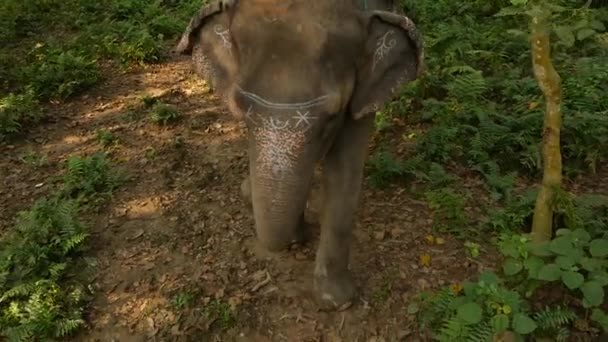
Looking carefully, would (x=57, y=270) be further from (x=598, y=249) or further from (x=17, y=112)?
(x=598, y=249)

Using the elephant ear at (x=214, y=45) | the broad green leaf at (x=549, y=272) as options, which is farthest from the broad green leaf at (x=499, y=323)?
the elephant ear at (x=214, y=45)

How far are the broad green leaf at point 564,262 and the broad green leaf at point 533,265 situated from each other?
0.09m

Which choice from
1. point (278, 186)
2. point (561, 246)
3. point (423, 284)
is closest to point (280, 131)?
point (278, 186)

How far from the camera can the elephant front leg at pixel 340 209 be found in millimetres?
3643

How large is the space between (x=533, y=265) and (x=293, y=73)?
5.68 ft

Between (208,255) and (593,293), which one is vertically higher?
(593,293)

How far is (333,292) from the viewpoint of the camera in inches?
157

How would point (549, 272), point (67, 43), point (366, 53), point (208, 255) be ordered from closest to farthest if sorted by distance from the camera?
1. point (366, 53)
2. point (549, 272)
3. point (208, 255)
4. point (67, 43)

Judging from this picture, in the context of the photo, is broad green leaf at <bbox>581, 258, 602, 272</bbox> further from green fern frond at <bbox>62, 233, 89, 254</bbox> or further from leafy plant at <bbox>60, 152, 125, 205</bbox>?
leafy plant at <bbox>60, 152, 125, 205</bbox>

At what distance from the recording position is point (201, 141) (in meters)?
5.89

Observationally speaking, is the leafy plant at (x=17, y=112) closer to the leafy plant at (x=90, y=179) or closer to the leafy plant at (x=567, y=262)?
the leafy plant at (x=90, y=179)

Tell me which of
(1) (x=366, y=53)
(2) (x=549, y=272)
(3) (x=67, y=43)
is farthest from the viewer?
(3) (x=67, y=43)

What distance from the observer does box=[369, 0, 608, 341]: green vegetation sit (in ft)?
11.4

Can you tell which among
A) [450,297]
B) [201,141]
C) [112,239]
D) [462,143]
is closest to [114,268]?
[112,239]
